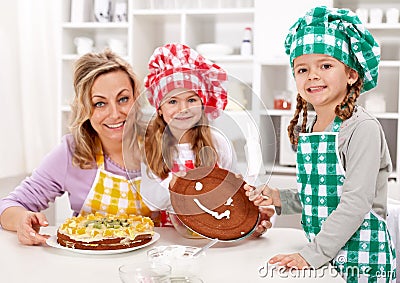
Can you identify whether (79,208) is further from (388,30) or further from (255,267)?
(388,30)

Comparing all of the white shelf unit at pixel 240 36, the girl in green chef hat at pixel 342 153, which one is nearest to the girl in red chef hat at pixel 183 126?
the girl in green chef hat at pixel 342 153

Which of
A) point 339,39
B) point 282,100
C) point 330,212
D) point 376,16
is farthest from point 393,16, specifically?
point 330,212

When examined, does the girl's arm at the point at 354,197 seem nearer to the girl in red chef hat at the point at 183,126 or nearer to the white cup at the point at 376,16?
the girl in red chef hat at the point at 183,126

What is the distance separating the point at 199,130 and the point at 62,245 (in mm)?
455

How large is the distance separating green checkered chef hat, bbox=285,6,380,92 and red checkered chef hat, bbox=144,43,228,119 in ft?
0.76

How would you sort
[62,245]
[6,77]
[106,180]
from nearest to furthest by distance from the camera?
1. [62,245]
2. [106,180]
3. [6,77]

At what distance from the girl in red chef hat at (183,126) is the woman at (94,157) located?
312 mm

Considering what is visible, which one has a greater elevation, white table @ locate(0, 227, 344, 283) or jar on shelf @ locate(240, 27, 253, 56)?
jar on shelf @ locate(240, 27, 253, 56)

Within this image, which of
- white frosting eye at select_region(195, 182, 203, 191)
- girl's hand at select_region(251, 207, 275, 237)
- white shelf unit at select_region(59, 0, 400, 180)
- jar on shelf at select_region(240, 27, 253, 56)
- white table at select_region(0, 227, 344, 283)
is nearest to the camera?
white table at select_region(0, 227, 344, 283)

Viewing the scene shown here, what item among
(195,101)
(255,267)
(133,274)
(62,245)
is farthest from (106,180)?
(133,274)

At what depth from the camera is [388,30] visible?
3062 mm

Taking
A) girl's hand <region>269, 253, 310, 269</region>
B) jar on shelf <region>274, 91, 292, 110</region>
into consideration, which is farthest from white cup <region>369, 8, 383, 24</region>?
girl's hand <region>269, 253, 310, 269</region>

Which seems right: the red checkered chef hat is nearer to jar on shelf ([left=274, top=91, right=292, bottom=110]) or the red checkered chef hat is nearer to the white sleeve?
the white sleeve

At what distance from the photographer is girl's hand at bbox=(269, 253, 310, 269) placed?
1.31 meters
